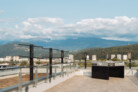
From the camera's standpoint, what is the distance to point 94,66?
938 cm

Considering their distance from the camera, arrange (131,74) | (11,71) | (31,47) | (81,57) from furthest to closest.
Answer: (81,57), (131,74), (31,47), (11,71)

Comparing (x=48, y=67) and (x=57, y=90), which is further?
(x=48, y=67)

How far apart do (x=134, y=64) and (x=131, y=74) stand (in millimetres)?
1680

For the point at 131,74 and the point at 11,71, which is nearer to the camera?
the point at 11,71

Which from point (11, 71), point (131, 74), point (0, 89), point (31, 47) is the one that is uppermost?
point (31, 47)

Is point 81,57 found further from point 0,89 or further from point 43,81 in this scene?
point 0,89

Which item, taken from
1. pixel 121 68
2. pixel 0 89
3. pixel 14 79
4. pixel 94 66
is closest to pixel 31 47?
pixel 14 79

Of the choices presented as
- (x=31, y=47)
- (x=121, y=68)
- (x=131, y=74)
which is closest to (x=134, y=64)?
(x=131, y=74)

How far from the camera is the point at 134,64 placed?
12.4 m

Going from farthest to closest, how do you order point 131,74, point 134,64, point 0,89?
point 134,64
point 131,74
point 0,89

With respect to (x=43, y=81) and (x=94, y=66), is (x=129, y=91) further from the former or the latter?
(x=94, y=66)

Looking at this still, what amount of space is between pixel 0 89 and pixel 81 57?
10629mm

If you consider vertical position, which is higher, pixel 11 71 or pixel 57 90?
pixel 11 71

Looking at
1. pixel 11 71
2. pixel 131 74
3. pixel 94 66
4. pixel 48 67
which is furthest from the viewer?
pixel 131 74
